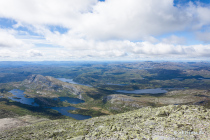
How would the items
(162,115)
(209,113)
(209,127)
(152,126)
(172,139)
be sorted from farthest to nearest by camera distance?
(162,115)
(209,113)
(152,126)
(209,127)
(172,139)

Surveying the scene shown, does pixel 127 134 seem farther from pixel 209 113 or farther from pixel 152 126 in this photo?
pixel 209 113

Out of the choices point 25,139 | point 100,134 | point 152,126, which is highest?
point 152,126

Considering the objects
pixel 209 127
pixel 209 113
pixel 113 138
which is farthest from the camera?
pixel 209 113

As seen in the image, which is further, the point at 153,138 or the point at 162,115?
the point at 162,115

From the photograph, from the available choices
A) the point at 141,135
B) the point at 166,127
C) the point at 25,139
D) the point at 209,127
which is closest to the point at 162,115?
the point at 166,127

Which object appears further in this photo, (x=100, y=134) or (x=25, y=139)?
(x=25, y=139)

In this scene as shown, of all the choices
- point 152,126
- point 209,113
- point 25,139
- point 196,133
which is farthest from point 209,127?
point 25,139

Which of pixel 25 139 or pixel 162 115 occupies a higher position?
pixel 162 115

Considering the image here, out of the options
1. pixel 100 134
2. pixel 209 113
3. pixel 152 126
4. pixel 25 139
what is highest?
pixel 209 113

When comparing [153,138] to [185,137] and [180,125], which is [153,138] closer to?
[185,137]
